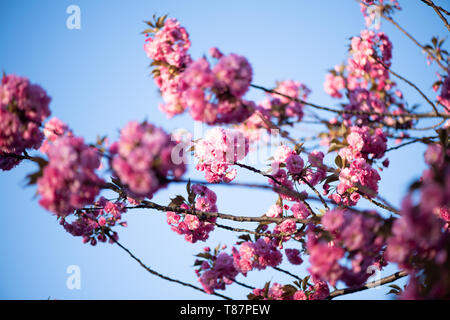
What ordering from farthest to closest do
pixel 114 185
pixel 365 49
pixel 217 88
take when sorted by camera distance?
pixel 365 49 < pixel 114 185 < pixel 217 88

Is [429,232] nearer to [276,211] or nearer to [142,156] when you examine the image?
[142,156]

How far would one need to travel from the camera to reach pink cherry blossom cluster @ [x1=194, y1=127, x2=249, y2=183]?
3072 millimetres

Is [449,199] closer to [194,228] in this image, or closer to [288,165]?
[288,165]

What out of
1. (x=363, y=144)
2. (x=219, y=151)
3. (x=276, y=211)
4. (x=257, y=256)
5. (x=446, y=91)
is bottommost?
(x=257, y=256)

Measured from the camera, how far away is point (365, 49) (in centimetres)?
514

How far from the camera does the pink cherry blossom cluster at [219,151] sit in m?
3.07

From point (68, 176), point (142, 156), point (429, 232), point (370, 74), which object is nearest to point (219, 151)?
point (142, 156)

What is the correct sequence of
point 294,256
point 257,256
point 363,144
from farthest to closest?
point 294,256
point 257,256
point 363,144

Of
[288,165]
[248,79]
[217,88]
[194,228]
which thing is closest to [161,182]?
[217,88]

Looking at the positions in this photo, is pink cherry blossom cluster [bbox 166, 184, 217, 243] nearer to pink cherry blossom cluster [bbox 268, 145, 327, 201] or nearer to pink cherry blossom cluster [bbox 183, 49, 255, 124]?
pink cherry blossom cluster [bbox 268, 145, 327, 201]

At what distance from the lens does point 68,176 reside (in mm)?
1562

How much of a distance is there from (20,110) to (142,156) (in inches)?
39.8
